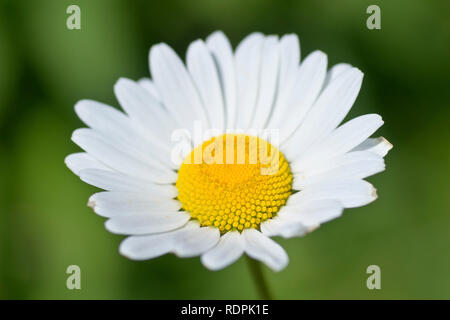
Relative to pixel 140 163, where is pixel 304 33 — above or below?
above

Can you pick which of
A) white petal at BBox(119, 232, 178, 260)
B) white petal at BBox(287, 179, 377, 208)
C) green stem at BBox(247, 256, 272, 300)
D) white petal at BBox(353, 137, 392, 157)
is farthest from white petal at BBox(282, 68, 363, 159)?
white petal at BBox(119, 232, 178, 260)

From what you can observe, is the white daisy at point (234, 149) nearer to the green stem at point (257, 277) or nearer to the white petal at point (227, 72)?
the white petal at point (227, 72)

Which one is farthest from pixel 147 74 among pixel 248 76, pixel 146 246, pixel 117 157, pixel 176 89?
pixel 146 246

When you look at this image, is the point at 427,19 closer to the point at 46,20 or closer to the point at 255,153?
the point at 255,153

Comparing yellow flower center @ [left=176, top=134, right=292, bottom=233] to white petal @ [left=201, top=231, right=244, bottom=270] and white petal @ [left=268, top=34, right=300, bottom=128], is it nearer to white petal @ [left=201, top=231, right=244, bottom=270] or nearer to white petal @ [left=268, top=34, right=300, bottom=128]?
white petal @ [left=201, top=231, right=244, bottom=270]

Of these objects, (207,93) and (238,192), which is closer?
(238,192)
